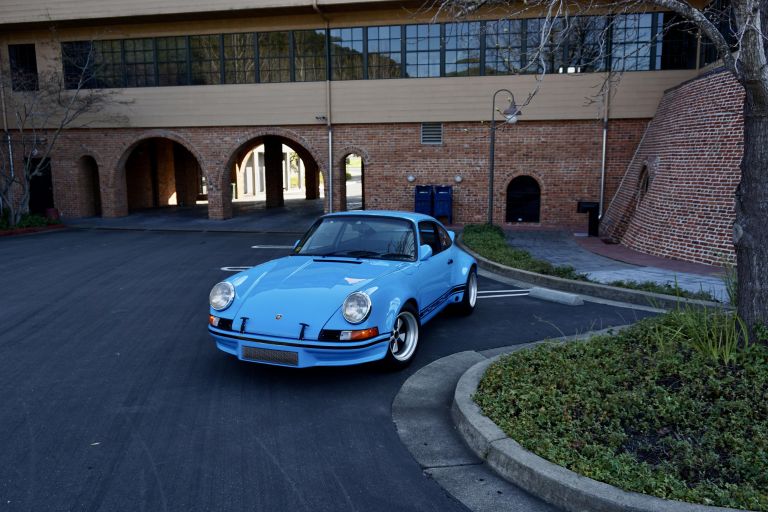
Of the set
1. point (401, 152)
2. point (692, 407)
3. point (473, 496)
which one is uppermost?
point (401, 152)

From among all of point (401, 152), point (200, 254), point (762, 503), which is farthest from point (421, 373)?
point (401, 152)

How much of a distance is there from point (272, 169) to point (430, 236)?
21.3 m

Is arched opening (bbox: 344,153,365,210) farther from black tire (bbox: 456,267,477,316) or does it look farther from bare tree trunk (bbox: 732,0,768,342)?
bare tree trunk (bbox: 732,0,768,342)

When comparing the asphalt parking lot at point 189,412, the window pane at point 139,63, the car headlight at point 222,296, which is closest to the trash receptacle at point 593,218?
the asphalt parking lot at point 189,412

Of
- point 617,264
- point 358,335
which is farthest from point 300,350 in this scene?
point 617,264

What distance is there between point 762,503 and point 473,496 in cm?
157

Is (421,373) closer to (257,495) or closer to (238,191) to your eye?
(257,495)

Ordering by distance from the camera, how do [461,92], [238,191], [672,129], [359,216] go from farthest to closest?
[238,191], [461,92], [672,129], [359,216]

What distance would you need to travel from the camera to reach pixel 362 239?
6633mm

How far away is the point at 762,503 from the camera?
123 inches

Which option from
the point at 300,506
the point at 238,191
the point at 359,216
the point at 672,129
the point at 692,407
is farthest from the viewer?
the point at 238,191

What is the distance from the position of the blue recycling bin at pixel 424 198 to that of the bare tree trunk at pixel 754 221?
1468cm

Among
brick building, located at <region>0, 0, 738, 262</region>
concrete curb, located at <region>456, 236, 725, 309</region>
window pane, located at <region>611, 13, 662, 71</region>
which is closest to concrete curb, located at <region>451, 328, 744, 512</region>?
concrete curb, located at <region>456, 236, 725, 309</region>

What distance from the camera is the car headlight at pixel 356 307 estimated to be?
505 centimetres
